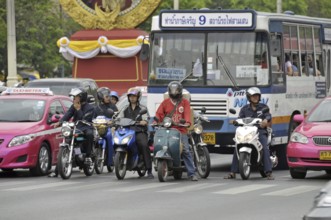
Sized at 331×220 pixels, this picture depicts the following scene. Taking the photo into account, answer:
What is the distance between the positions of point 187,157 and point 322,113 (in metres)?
2.79

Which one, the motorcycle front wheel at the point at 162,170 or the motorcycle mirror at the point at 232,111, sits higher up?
the motorcycle mirror at the point at 232,111

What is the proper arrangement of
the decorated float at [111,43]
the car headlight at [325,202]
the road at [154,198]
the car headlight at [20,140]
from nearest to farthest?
the car headlight at [325,202], the road at [154,198], the car headlight at [20,140], the decorated float at [111,43]

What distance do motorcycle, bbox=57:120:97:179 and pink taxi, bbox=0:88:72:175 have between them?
813 mm

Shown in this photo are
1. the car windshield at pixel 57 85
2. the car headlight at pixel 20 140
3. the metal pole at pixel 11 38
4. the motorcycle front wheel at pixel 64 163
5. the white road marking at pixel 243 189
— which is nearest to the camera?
the white road marking at pixel 243 189

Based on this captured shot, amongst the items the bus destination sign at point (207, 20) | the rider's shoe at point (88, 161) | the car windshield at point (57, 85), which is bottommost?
the rider's shoe at point (88, 161)

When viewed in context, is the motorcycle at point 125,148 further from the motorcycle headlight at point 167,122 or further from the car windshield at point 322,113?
the car windshield at point 322,113

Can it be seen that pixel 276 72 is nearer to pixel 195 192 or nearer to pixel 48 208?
pixel 195 192

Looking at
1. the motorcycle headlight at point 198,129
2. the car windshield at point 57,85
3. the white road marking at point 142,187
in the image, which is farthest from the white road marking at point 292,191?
the car windshield at point 57,85

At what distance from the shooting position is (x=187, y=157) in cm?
1969

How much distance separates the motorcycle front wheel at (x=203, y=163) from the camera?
66.6 ft

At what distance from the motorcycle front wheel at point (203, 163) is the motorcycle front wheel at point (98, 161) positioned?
213 centimetres

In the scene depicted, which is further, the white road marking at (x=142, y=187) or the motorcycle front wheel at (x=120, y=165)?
the motorcycle front wheel at (x=120, y=165)

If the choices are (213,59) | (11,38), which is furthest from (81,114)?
(11,38)

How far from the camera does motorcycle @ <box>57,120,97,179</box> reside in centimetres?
2019
